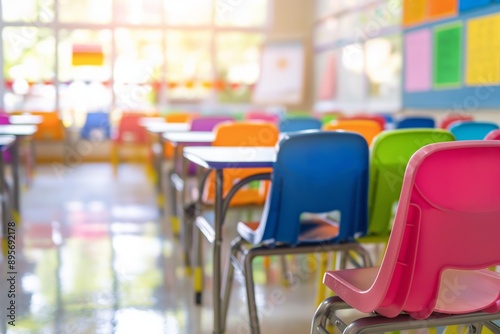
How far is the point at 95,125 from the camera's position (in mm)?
9359

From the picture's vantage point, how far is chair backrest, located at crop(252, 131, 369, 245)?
2.01m

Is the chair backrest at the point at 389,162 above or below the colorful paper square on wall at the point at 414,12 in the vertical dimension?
below

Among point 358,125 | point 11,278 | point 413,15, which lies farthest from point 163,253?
point 413,15

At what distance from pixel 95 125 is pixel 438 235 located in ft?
28.1

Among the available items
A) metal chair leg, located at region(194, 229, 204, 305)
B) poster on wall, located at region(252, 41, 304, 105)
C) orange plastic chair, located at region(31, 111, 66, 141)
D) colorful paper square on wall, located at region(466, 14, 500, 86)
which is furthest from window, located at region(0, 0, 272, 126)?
metal chair leg, located at region(194, 229, 204, 305)

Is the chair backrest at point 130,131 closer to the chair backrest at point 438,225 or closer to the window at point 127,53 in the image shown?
the window at point 127,53

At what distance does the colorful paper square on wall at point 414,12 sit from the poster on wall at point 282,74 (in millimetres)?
3398

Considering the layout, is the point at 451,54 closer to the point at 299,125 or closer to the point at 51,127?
the point at 299,125

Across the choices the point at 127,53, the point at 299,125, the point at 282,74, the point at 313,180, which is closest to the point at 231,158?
the point at 313,180

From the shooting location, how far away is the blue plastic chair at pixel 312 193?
2.02 metres

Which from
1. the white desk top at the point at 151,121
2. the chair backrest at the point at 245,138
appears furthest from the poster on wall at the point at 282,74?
the chair backrest at the point at 245,138

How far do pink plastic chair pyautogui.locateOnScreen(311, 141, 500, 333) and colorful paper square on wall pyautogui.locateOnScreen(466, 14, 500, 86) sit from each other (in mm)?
4030

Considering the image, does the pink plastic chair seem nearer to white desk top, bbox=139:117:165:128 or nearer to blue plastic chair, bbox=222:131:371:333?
blue plastic chair, bbox=222:131:371:333

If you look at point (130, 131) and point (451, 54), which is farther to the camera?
point (130, 131)
